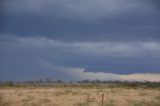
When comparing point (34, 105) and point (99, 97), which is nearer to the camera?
point (34, 105)

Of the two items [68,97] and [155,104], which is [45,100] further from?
[155,104]

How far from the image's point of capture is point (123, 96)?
169 ft

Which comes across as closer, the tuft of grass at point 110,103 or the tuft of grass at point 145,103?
the tuft of grass at point 110,103

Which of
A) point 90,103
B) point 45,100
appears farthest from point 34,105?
point 90,103

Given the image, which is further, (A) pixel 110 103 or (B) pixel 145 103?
(B) pixel 145 103

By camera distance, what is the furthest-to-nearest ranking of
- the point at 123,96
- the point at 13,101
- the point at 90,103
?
1. the point at 123,96
2. the point at 13,101
3. the point at 90,103

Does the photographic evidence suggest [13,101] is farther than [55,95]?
No

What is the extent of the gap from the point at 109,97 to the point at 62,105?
290 inches

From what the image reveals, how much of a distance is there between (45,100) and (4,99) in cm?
503

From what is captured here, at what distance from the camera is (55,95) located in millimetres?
52562

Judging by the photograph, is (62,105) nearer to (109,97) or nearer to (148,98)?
(109,97)

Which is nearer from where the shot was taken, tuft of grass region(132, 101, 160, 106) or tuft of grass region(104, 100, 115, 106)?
tuft of grass region(104, 100, 115, 106)

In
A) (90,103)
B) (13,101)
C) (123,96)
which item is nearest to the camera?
(90,103)

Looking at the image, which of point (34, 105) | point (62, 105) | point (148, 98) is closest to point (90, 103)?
point (62, 105)
